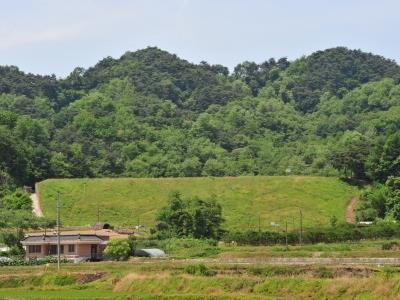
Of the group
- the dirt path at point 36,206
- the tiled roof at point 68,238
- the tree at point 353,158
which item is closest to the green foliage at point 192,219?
the tiled roof at point 68,238

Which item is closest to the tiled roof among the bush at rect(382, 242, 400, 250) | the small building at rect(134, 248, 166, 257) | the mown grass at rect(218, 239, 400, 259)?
the small building at rect(134, 248, 166, 257)

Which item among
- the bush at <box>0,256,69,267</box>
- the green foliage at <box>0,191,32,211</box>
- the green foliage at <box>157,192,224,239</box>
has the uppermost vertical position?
→ the green foliage at <box>0,191,32,211</box>

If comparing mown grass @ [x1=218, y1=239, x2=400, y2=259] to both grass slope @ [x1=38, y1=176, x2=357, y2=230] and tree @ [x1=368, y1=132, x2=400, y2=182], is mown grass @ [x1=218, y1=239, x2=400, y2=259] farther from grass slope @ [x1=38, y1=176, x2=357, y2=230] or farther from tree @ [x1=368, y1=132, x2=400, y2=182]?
tree @ [x1=368, y1=132, x2=400, y2=182]

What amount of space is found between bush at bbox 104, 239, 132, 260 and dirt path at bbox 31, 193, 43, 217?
34235mm

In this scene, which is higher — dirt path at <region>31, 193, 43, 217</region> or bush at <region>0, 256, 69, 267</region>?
Result: dirt path at <region>31, 193, 43, 217</region>

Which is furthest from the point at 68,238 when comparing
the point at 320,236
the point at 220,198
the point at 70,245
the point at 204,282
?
the point at 220,198

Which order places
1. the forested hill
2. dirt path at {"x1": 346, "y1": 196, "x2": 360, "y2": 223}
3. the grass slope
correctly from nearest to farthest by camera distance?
dirt path at {"x1": 346, "y1": 196, "x2": 360, "y2": 223} → the grass slope → the forested hill

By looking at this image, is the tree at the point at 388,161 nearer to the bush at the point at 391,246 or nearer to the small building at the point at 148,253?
the bush at the point at 391,246

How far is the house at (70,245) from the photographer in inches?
3332

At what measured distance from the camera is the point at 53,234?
286ft

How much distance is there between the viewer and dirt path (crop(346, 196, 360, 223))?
361 ft

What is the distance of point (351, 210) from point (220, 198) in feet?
57.6

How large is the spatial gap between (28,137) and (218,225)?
60.1m

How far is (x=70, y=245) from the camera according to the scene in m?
85.1
